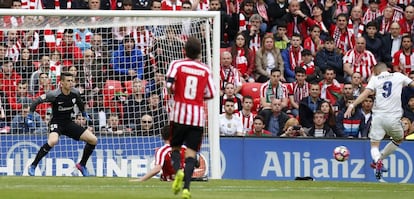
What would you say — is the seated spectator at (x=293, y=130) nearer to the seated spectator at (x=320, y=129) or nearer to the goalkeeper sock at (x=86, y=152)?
the seated spectator at (x=320, y=129)

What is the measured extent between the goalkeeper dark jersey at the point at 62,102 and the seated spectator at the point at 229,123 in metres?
3.19

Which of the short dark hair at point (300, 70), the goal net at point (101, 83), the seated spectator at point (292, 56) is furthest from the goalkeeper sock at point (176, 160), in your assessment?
the seated spectator at point (292, 56)

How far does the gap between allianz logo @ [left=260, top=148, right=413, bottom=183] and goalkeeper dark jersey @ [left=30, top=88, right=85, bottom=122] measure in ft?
12.2

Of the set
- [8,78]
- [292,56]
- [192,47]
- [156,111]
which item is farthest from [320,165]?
[192,47]

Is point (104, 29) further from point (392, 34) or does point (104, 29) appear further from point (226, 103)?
point (392, 34)

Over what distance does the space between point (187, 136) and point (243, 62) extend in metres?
10.4

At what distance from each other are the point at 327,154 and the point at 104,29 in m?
4.51

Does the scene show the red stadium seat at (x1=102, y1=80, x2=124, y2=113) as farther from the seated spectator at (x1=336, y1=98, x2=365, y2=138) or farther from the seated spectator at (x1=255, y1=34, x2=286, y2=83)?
the seated spectator at (x1=336, y1=98, x2=365, y2=138)

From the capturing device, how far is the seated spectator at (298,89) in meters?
24.4

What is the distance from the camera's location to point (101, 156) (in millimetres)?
22156

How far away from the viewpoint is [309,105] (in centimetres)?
2381

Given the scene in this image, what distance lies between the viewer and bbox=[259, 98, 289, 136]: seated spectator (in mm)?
23531

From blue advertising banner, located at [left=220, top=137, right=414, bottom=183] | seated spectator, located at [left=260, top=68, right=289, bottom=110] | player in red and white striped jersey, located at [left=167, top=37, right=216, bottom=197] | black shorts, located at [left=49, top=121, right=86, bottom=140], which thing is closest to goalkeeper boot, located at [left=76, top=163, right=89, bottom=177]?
black shorts, located at [left=49, top=121, right=86, bottom=140]

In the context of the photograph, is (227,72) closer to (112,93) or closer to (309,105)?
(309,105)
